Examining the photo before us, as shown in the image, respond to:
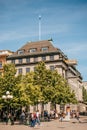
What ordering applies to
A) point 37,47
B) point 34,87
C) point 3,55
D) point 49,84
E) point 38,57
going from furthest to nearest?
point 3,55 < point 37,47 < point 38,57 < point 49,84 < point 34,87

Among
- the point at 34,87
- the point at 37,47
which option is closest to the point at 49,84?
the point at 34,87

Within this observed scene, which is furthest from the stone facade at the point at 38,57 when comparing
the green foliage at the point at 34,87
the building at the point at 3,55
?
the green foliage at the point at 34,87

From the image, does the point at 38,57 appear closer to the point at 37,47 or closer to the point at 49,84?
the point at 37,47

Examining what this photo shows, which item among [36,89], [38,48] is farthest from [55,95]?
[38,48]

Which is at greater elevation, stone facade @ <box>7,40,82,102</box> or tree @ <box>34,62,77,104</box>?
stone facade @ <box>7,40,82,102</box>

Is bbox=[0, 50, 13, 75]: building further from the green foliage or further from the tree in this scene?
the tree

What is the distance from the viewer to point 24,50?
8162 centimetres

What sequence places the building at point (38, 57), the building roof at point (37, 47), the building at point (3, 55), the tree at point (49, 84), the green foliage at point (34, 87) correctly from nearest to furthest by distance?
the green foliage at point (34, 87) < the tree at point (49, 84) < the building at point (38, 57) < the building roof at point (37, 47) < the building at point (3, 55)

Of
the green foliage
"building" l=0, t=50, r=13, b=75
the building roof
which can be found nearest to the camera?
the green foliage

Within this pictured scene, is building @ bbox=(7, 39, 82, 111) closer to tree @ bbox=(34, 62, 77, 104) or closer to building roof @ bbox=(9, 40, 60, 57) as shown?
building roof @ bbox=(9, 40, 60, 57)

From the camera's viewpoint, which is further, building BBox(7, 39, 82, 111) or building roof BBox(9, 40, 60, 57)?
building roof BBox(9, 40, 60, 57)

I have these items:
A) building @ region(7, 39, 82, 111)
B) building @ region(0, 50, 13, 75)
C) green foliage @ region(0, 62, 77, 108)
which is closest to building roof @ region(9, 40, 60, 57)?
building @ region(7, 39, 82, 111)

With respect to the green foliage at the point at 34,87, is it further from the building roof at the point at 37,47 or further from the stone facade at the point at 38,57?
the building roof at the point at 37,47

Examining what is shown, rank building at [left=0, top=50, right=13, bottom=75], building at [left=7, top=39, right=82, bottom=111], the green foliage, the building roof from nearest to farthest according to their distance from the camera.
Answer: the green foliage, building at [left=7, top=39, right=82, bottom=111], the building roof, building at [left=0, top=50, right=13, bottom=75]
